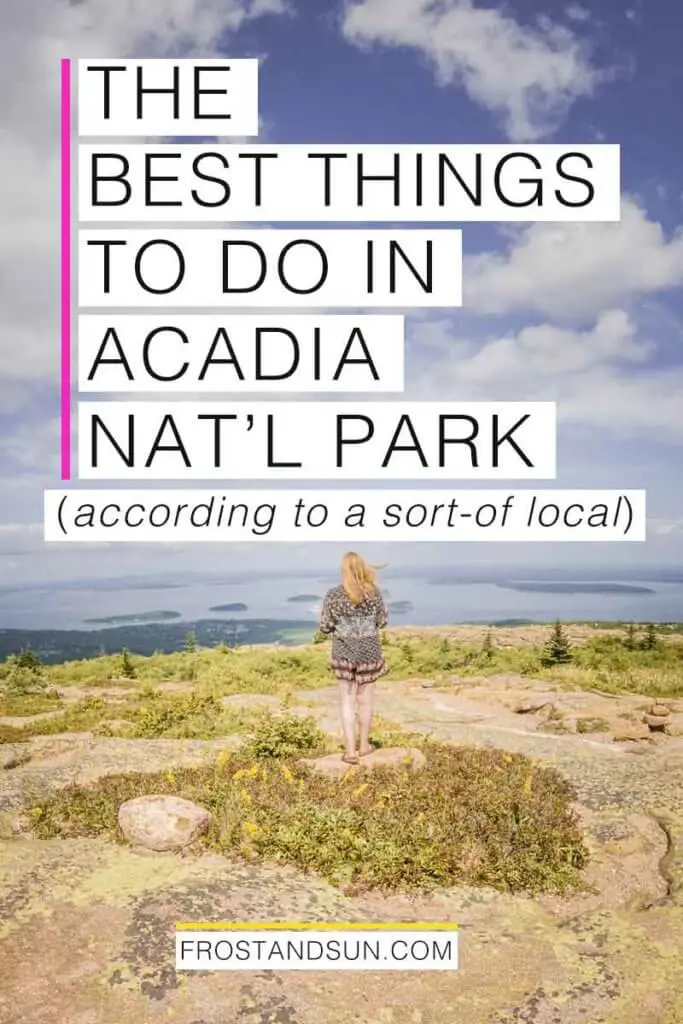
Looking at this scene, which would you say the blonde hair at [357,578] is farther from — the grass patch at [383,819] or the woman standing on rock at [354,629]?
the grass patch at [383,819]

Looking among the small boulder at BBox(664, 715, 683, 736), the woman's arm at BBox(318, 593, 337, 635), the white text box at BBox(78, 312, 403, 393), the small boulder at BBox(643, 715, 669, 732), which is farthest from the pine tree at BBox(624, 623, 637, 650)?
the white text box at BBox(78, 312, 403, 393)

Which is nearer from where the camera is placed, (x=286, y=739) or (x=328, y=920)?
(x=328, y=920)

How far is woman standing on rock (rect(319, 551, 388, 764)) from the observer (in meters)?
10.8

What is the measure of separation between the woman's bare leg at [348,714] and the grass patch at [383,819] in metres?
0.59

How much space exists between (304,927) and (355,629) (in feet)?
15.5

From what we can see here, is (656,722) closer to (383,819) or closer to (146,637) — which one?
(383,819)

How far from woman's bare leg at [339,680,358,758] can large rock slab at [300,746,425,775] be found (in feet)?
0.69

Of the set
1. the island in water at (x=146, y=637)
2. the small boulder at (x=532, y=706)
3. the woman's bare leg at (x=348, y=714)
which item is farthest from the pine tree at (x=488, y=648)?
the woman's bare leg at (x=348, y=714)

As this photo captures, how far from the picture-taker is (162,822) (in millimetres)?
8172

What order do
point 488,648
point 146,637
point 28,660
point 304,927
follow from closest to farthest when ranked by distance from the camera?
point 304,927
point 28,660
point 488,648
point 146,637

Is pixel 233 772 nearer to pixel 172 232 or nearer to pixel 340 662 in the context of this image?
pixel 340 662

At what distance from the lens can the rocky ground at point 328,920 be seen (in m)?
5.56

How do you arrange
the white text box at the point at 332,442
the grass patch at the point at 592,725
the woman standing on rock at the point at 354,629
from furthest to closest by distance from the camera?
the grass patch at the point at 592,725
the woman standing on rock at the point at 354,629
the white text box at the point at 332,442

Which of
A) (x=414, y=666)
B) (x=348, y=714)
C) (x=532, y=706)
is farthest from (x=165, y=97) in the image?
(x=414, y=666)
